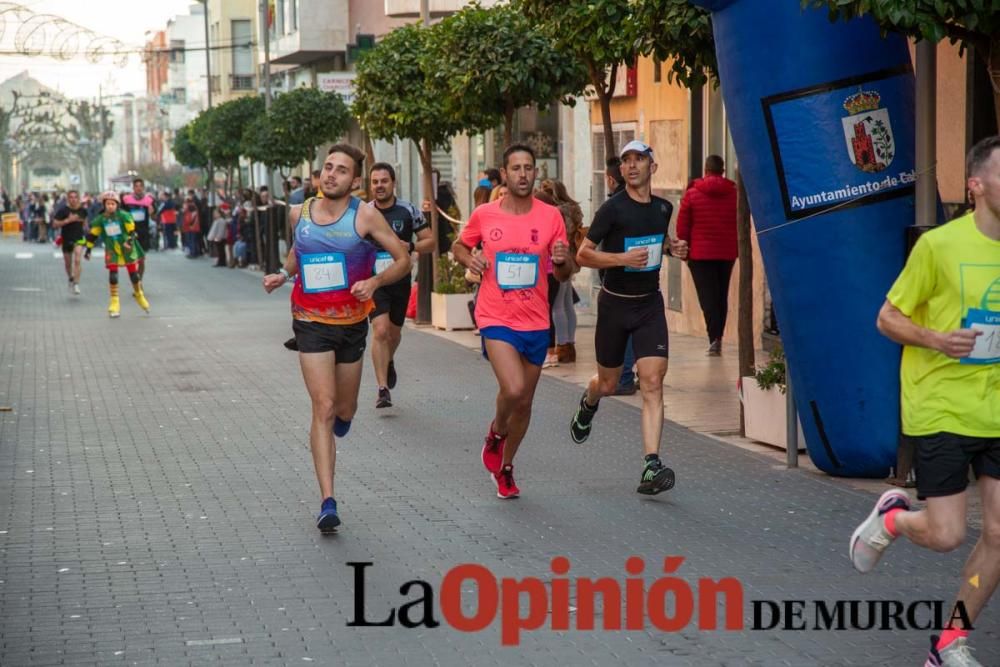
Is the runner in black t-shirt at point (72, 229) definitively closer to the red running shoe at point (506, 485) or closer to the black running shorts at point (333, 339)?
the red running shoe at point (506, 485)

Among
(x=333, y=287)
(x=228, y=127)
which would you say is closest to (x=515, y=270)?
(x=333, y=287)

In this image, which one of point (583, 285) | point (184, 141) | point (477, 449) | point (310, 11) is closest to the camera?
point (477, 449)

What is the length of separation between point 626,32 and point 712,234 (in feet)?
14.0

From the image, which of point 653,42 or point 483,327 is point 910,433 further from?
point 653,42

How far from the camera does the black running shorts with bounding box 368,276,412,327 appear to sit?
13820 millimetres

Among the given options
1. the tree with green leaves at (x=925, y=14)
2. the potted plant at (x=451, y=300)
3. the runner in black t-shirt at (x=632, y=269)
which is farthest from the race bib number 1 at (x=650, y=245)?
the potted plant at (x=451, y=300)

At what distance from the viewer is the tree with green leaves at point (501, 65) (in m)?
19.3

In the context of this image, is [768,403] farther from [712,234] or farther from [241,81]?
[241,81]

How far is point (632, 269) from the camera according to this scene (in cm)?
1010

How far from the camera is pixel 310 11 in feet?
159

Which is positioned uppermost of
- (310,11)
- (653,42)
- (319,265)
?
(310,11)

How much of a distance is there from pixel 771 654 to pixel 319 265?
364cm

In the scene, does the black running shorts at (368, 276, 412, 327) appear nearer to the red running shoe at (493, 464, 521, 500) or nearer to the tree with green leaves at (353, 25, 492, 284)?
the red running shoe at (493, 464, 521, 500)

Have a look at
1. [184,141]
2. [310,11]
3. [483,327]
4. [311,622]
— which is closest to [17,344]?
[483,327]
